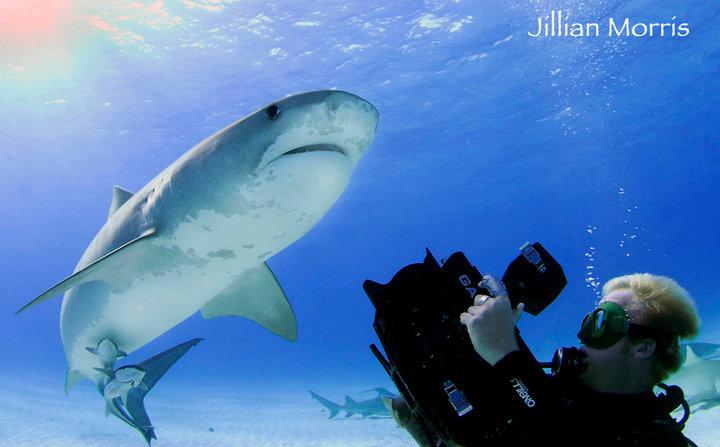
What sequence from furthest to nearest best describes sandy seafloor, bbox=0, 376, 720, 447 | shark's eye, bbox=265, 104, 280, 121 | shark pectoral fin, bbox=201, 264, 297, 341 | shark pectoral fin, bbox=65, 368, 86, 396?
sandy seafloor, bbox=0, 376, 720, 447 < shark pectoral fin, bbox=65, 368, 86, 396 < shark pectoral fin, bbox=201, 264, 297, 341 < shark's eye, bbox=265, 104, 280, 121

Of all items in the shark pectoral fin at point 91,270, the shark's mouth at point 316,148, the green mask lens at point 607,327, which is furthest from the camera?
the shark pectoral fin at point 91,270

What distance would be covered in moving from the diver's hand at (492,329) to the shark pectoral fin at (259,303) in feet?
12.8

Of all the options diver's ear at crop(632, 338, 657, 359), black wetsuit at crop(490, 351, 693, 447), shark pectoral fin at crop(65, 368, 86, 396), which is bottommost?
black wetsuit at crop(490, 351, 693, 447)

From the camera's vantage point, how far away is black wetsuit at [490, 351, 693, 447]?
59.0 inches

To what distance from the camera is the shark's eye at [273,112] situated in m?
3.10

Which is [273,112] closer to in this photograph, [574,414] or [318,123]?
[318,123]

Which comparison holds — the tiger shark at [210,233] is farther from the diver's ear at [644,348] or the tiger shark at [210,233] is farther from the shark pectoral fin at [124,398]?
the diver's ear at [644,348]

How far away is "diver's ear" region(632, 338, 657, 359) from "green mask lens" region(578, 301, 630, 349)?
0.11 meters

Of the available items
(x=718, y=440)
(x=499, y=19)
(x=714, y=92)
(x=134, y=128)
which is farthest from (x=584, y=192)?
(x=718, y=440)

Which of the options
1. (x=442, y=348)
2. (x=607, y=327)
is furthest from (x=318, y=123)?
(x=607, y=327)

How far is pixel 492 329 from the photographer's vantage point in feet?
5.27

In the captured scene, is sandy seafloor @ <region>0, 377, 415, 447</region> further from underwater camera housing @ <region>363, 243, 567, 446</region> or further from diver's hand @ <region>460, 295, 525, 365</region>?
diver's hand @ <region>460, 295, 525, 365</region>

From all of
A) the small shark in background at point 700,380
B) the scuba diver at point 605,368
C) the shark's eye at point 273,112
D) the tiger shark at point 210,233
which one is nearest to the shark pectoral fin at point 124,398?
the tiger shark at point 210,233

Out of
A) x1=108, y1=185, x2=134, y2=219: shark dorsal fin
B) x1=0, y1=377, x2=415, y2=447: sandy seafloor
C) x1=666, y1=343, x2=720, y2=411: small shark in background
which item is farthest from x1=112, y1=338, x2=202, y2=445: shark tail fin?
x1=666, y1=343, x2=720, y2=411: small shark in background
